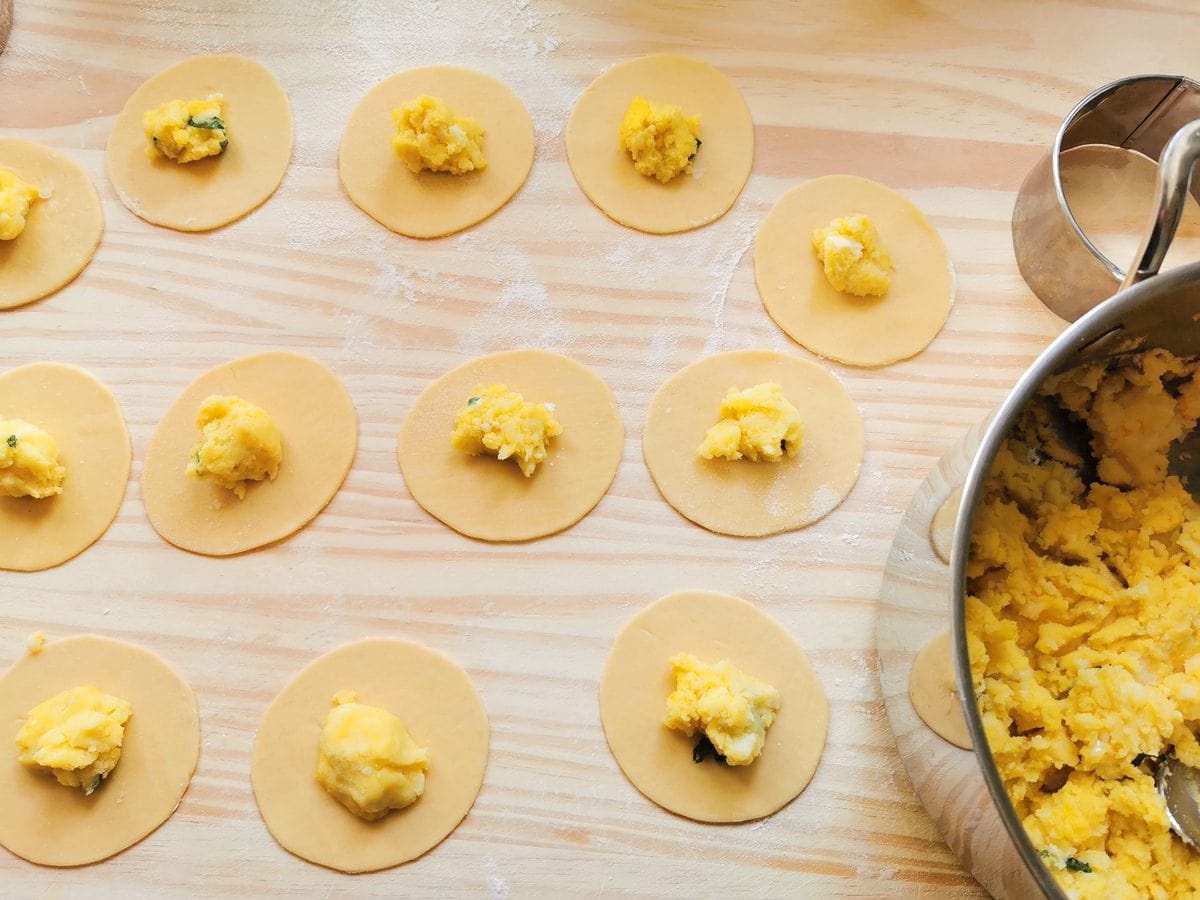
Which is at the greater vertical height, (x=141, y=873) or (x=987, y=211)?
(x=987, y=211)

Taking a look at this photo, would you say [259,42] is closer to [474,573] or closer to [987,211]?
[474,573]

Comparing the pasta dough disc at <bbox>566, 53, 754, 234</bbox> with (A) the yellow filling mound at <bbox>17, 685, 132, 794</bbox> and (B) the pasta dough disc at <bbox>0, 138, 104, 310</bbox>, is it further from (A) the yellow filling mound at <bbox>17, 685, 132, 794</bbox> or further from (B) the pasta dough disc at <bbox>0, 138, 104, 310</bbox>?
(A) the yellow filling mound at <bbox>17, 685, 132, 794</bbox>

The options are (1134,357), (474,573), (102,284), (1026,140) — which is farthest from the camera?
(1026,140)

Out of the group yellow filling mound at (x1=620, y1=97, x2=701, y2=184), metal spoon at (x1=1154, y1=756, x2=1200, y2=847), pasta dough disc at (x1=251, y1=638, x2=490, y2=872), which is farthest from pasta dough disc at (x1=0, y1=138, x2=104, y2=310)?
metal spoon at (x1=1154, y1=756, x2=1200, y2=847)

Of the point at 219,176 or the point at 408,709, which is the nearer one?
the point at 408,709

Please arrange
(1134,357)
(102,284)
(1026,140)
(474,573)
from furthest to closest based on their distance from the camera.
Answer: (1026,140)
(102,284)
(474,573)
(1134,357)

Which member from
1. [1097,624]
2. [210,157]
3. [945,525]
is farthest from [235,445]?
[1097,624]

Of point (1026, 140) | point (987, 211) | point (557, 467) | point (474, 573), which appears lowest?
point (474, 573)

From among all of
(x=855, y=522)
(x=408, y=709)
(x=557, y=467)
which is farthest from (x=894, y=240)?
(x=408, y=709)
